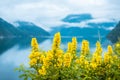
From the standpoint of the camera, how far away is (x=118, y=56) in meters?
17.3

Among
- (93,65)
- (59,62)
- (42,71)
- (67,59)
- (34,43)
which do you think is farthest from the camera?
(93,65)

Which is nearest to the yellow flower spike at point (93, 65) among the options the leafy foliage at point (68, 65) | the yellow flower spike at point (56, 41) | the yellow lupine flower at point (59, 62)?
the leafy foliage at point (68, 65)

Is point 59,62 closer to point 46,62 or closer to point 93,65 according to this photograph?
point 46,62

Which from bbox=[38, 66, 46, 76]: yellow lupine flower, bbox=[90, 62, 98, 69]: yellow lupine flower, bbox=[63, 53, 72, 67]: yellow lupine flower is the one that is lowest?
bbox=[38, 66, 46, 76]: yellow lupine flower

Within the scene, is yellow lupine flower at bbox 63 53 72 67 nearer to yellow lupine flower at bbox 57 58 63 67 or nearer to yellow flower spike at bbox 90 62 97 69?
yellow lupine flower at bbox 57 58 63 67

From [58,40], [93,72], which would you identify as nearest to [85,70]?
[93,72]

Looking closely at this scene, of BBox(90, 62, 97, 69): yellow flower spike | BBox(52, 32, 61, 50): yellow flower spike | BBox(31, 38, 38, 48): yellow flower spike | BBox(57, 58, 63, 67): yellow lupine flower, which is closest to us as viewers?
BBox(52, 32, 61, 50): yellow flower spike

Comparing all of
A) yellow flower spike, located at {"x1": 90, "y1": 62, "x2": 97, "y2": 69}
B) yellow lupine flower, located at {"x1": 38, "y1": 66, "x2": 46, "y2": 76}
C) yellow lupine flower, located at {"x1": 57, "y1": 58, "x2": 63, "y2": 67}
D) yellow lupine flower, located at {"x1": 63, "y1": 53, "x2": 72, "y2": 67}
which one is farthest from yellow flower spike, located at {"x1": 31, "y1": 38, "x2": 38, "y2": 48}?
yellow flower spike, located at {"x1": 90, "y1": 62, "x2": 97, "y2": 69}

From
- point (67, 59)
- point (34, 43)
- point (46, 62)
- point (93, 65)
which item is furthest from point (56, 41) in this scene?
point (93, 65)

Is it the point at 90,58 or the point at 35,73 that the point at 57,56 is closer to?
the point at 35,73

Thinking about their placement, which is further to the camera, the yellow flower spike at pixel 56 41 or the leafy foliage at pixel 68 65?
the leafy foliage at pixel 68 65

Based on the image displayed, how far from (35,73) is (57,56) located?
4.68ft

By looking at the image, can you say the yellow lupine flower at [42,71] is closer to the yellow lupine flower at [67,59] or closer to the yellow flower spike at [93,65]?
the yellow lupine flower at [67,59]

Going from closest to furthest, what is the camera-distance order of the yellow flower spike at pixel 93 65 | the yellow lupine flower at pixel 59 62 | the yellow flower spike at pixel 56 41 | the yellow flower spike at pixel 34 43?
the yellow flower spike at pixel 56 41 < the yellow lupine flower at pixel 59 62 < the yellow flower spike at pixel 34 43 < the yellow flower spike at pixel 93 65
